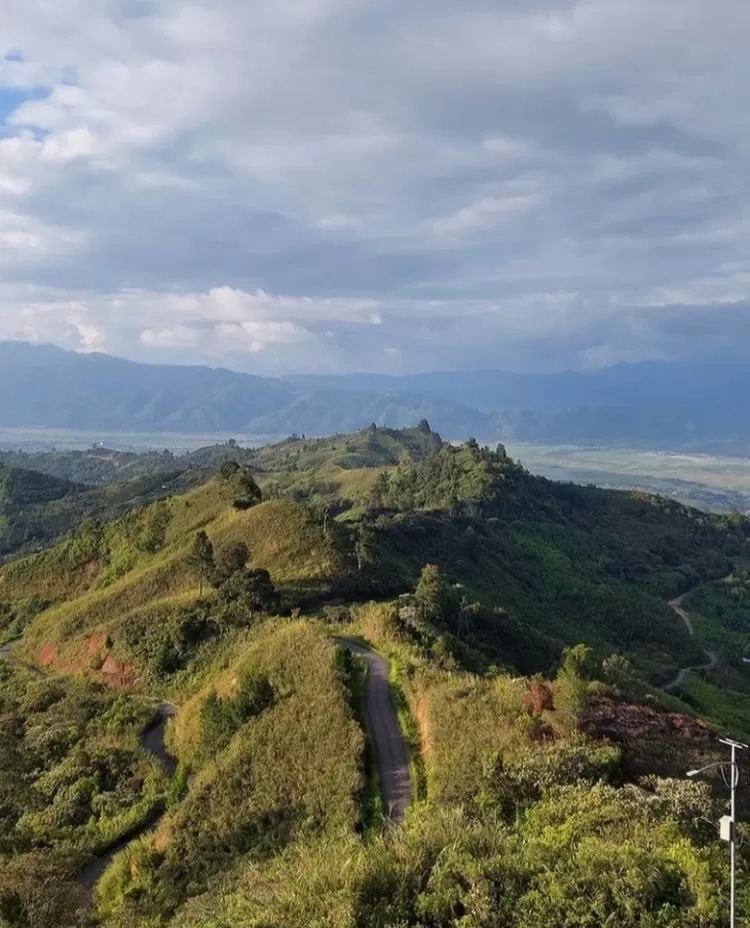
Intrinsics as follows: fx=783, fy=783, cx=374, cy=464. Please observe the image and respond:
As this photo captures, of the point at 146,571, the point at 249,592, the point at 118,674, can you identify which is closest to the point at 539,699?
the point at 249,592

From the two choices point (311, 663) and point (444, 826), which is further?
point (311, 663)

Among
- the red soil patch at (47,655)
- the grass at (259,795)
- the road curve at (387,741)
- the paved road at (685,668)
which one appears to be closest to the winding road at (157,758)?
the grass at (259,795)

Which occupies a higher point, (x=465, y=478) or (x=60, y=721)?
(x=465, y=478)

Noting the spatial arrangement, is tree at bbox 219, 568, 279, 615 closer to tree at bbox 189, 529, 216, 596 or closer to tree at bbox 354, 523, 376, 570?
tree at bbox 189, 529, 216, 596

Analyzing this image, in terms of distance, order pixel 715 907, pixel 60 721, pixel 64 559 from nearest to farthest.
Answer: pixel 715 907 → pixel 60 721 → pixel 64 559

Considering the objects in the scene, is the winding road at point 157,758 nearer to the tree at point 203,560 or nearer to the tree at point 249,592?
the tree at point 249,592

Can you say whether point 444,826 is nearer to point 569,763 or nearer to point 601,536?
point 569,763

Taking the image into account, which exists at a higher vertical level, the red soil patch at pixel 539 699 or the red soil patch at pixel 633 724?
the red soil patch at pixel 539 699

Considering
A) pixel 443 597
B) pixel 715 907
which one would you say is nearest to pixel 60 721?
pixel 443 597

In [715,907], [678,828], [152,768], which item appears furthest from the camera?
[152,768]
